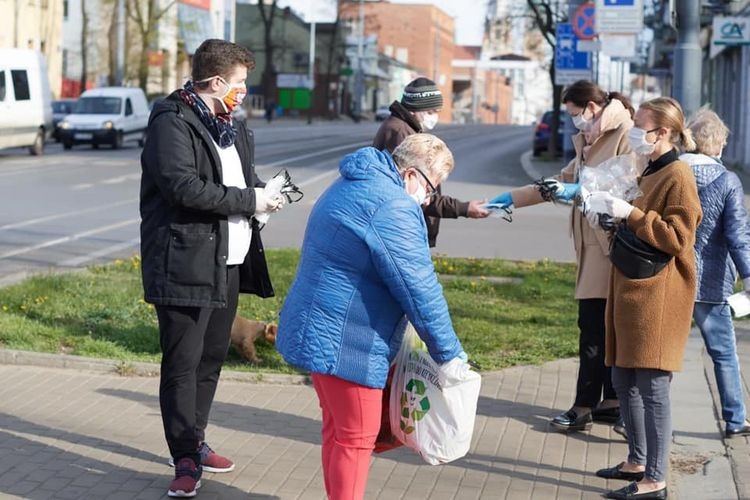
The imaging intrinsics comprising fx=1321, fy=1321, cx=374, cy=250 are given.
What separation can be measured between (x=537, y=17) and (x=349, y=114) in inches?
2820

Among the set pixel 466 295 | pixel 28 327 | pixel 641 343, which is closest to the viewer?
pixel 641 343

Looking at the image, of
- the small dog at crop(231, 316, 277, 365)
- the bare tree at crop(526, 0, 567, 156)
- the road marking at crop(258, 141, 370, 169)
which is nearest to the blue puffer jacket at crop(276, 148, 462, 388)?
the small dog at crop(231, 316, 277, 365)

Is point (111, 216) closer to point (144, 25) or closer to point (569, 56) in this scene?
point (569, 56)

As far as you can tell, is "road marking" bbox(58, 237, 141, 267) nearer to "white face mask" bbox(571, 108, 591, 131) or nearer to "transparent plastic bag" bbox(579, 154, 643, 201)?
"white face mask" bbox(571, 108, 591, 131)

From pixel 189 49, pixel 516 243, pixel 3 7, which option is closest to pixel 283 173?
pixel 516 243

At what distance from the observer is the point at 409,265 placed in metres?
4.65

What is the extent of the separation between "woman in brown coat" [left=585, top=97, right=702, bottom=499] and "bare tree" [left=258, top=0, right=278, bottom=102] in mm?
80160

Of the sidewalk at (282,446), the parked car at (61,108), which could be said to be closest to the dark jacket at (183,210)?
the sidewalk at (282,446)

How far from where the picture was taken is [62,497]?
5.78 m

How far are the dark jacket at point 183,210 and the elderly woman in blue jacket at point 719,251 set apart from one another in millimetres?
2396

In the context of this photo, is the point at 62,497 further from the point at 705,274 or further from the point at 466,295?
the point at 466,295

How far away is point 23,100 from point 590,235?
28094 millimetres

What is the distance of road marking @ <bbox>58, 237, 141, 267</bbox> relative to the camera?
Result: 45.1 feet

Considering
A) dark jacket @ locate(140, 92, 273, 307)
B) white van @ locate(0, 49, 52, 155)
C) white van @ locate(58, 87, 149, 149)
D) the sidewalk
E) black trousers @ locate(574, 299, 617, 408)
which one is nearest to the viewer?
dark jacket @ locate(140, 92, 273, 307)
